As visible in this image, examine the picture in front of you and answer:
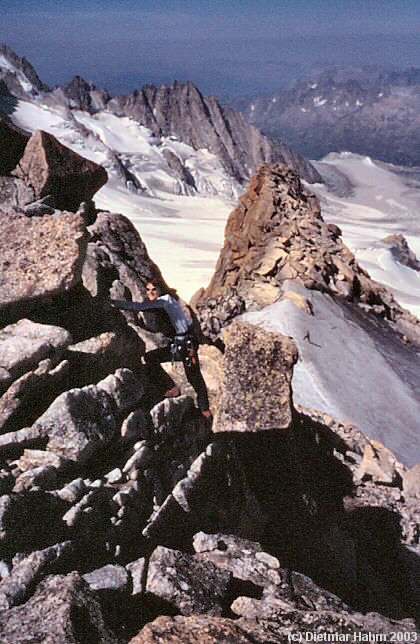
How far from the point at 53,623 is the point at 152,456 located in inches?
84.7

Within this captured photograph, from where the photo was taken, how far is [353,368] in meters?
13.6

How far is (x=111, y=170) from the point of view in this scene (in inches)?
3735

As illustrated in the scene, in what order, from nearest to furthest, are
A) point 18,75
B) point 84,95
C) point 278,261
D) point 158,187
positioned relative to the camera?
1. point 278,261
2. point 158,187
3. point 18,75
4. point 84,95

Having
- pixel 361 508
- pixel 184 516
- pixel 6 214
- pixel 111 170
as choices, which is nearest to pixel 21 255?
pixel 6 214

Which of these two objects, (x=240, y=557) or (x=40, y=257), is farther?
(x=40, y=257)

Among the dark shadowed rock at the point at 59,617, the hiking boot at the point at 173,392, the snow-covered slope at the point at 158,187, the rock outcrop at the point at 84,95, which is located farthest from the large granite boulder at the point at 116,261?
the rock outcrop at the point at 84,95

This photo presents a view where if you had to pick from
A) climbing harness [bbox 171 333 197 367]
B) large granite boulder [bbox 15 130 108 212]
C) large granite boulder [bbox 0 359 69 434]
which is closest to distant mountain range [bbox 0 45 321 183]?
large granite boulder [bbox 15 130 108 212]

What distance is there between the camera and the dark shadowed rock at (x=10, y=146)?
7789mm

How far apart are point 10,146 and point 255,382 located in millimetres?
4849

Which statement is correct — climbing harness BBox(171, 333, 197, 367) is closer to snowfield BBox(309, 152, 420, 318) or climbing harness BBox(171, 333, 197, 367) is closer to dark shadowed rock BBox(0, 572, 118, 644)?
dark shadowed rock BBox(0, 572, 118, 644)

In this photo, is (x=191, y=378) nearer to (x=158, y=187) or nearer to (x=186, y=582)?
(x=186, y=582)

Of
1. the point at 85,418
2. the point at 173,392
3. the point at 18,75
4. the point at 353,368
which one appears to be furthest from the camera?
the point at 18,75

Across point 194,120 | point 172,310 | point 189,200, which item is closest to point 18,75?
point 194,120

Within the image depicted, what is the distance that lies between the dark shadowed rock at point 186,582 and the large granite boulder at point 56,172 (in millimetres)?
5139
